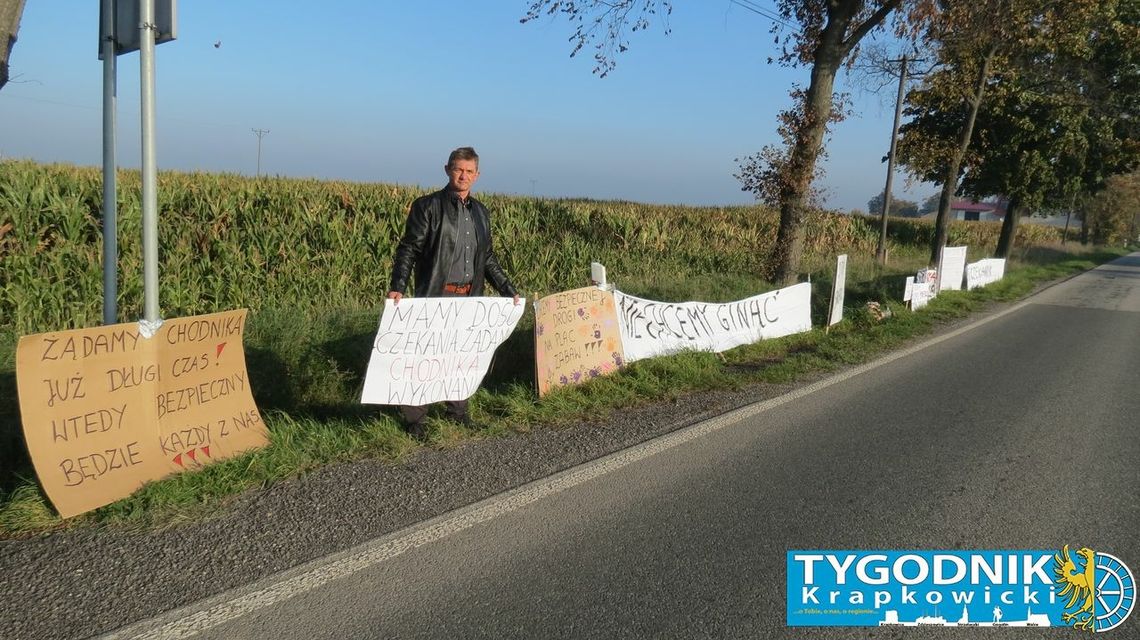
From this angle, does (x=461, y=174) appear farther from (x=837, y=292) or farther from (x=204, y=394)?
(x=837, y=292)

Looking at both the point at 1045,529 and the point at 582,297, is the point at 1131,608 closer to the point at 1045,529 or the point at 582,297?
the point at 1045,529

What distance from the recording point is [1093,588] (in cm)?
352

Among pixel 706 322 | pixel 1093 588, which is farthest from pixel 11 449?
pixel 706 322

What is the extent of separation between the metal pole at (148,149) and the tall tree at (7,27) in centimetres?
96

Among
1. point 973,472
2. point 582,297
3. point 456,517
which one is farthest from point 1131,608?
point 582,297

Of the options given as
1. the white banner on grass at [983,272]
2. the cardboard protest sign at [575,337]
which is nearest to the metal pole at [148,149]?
the cardboard protest sign at [575,337]

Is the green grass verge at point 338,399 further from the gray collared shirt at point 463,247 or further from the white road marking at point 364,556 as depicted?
the gray collared shirt at point 463,247

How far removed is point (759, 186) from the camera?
13.0 m

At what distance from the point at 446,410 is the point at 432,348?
56cm

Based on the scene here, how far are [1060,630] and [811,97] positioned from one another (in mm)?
10569

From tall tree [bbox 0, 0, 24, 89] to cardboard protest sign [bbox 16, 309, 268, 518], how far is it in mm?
1818

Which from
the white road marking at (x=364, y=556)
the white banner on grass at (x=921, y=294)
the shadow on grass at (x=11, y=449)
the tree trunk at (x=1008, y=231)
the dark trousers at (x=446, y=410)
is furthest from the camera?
the tree trunk at (x=1008, y=231)

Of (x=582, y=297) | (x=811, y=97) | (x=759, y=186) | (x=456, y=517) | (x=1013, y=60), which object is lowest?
(x=456, y=517)

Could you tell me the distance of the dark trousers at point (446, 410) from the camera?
17.6 feet
